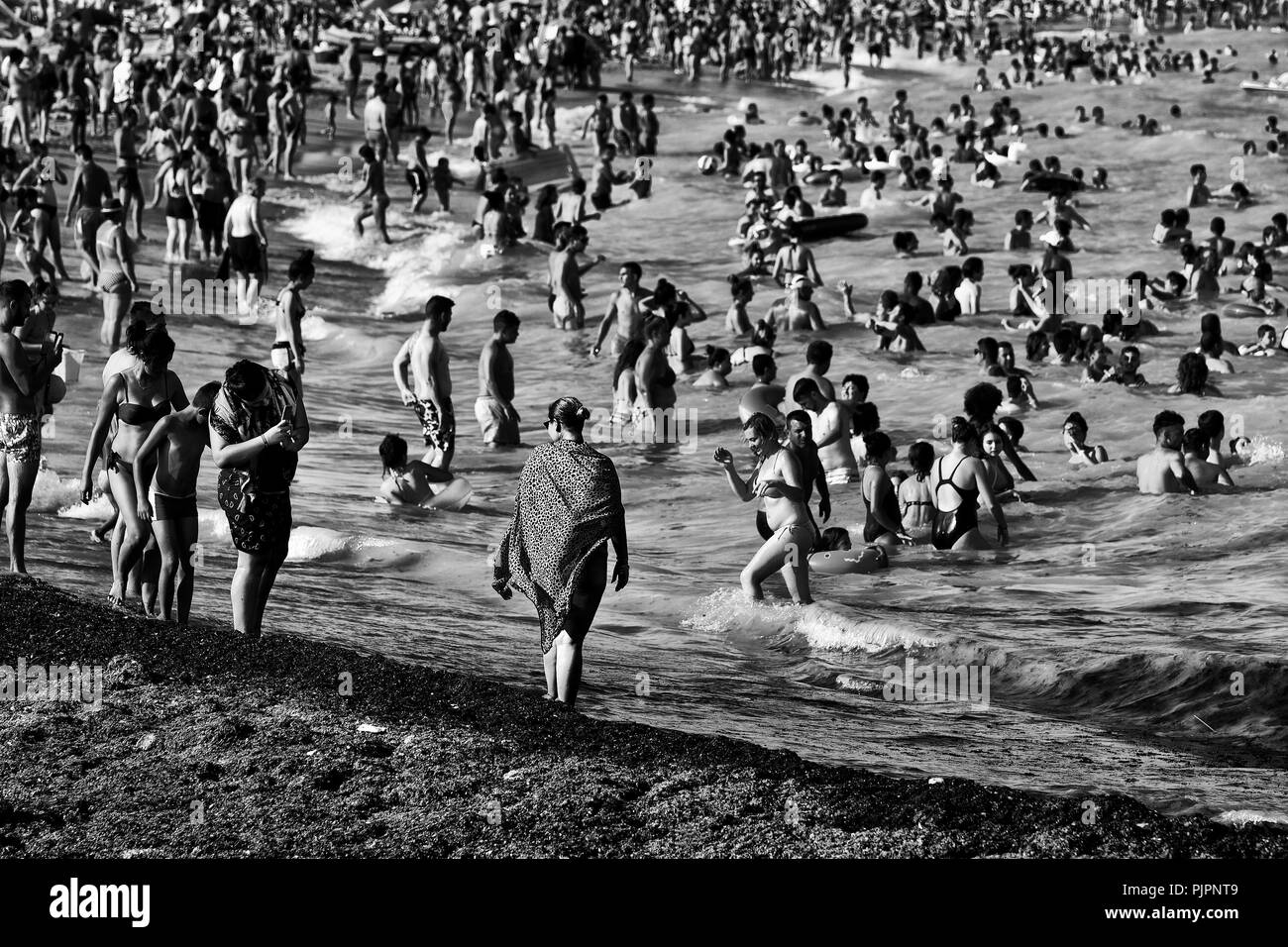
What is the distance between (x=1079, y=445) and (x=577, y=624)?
944cm

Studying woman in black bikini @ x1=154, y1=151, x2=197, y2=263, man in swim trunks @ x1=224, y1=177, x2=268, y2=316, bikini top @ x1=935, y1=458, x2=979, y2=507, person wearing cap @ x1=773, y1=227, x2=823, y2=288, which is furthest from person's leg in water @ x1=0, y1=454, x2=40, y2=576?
person wearing cap @ x1=773, y1=227, x2=823, y2=288

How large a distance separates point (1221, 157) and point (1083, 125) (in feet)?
14.2

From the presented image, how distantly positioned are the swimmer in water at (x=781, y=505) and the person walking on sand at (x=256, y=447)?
10.8ft

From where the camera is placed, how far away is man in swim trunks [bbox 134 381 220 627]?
8375 mm

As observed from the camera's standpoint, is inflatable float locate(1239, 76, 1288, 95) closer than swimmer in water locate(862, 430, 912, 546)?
No

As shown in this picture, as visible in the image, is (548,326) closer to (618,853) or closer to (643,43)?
(618,853)

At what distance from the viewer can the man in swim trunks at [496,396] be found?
15969mm

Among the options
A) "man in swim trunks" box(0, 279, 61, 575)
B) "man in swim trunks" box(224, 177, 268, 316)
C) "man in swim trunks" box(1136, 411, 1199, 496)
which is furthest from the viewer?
Result: "man in swim trunks" box(224, 177, 268, 316)

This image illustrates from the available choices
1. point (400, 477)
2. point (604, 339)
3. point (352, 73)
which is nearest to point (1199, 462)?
point (400, 477)

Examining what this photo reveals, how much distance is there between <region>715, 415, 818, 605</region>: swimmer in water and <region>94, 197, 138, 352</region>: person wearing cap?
349 inches

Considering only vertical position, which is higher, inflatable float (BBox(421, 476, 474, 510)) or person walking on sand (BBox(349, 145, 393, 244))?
person walking on sand (BBox(349, 145, 393, 244))

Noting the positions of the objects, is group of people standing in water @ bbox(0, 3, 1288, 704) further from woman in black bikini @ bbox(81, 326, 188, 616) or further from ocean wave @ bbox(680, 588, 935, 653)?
ocean wave @ bbox(680, 588, 935, 653)

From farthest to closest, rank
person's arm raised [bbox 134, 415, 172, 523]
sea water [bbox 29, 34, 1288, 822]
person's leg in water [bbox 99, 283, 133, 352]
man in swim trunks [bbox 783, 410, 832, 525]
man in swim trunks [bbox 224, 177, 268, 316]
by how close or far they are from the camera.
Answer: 1. man in swim trunks [bbox 224, 177, 268, 316]
2. person's leg in water [bbox 99, 283, 133, 352]
3. man in swim trunks [bbox 783, 410, 832, 525]
4. sea water [bbox 29, 34, 1288, 822]
5. person's arm raised [bbox 134, 415, 172, 523]

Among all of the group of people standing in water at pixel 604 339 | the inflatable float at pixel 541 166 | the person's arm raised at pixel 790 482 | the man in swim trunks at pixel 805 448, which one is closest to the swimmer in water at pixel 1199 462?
the group of people standing in water at pixel 604 339
